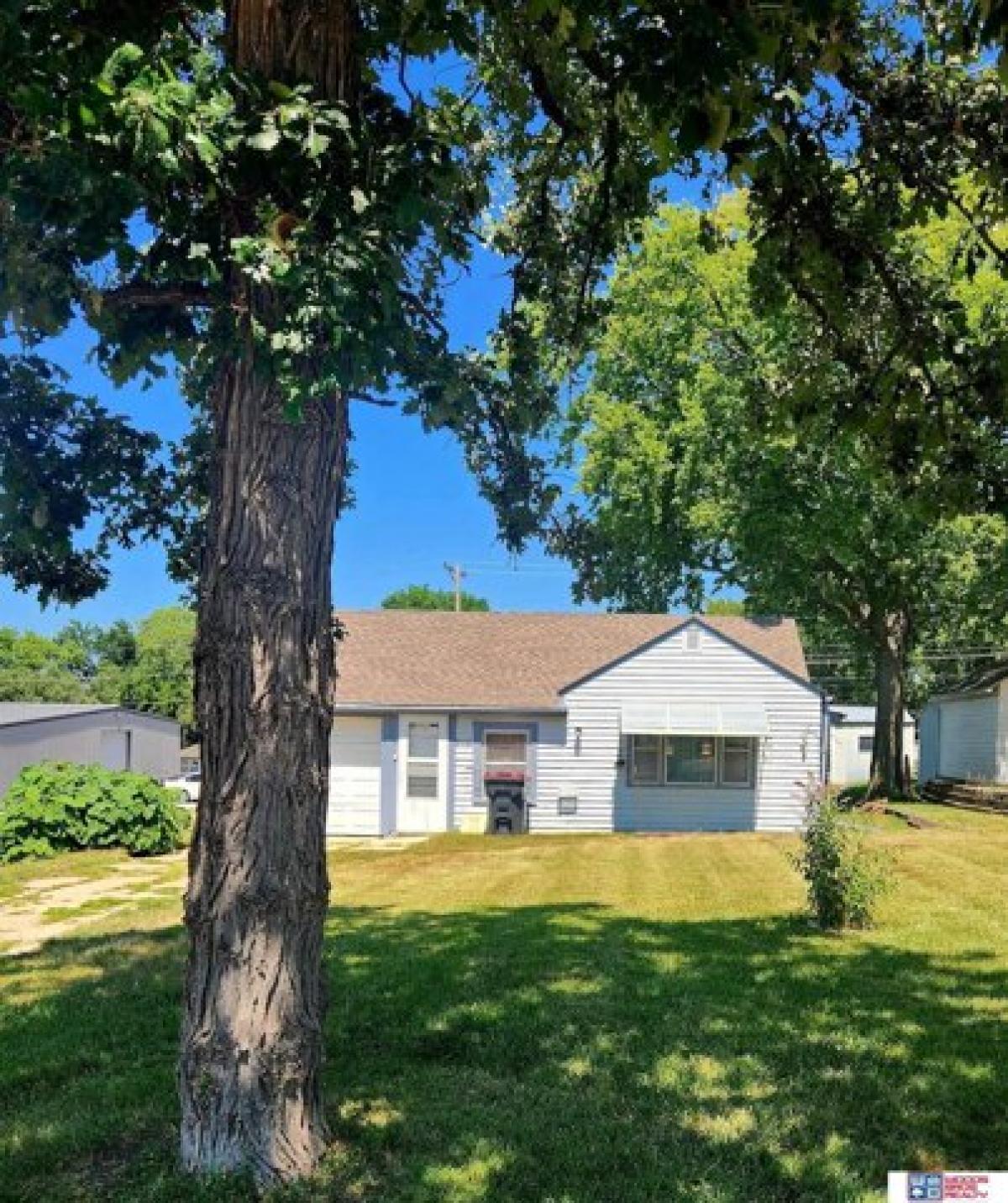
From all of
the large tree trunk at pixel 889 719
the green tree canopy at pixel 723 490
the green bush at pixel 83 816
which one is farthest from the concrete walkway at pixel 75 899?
the large tree trunk at pixel 889 719

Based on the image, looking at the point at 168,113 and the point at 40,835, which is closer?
the point at 168,113

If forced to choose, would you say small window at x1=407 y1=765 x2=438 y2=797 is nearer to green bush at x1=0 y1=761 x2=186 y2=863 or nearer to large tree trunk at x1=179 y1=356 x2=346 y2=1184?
green bush at x1=0 y1=761 x2=186 y2=863

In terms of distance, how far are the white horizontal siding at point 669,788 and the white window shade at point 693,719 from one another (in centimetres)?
11

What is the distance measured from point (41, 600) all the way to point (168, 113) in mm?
2858

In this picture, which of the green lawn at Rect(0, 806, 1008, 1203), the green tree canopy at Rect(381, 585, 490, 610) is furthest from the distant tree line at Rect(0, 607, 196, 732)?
the green lawn at Rect(0, 806, 1008, 1203)

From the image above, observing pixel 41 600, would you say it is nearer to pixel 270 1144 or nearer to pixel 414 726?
pixel 270 1144

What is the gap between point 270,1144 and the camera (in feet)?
11.7

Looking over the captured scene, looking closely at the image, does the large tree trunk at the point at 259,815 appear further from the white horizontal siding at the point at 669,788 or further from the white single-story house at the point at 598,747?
the white horizontal siding at the point at 669,788

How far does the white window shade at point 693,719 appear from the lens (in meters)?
19.3

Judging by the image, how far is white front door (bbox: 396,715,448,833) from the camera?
19.6 metres

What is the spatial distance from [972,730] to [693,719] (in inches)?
375

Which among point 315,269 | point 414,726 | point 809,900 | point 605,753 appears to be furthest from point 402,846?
point 315,269

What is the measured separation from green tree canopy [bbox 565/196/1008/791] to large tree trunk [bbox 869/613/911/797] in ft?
0.17

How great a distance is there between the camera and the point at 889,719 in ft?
80.8
